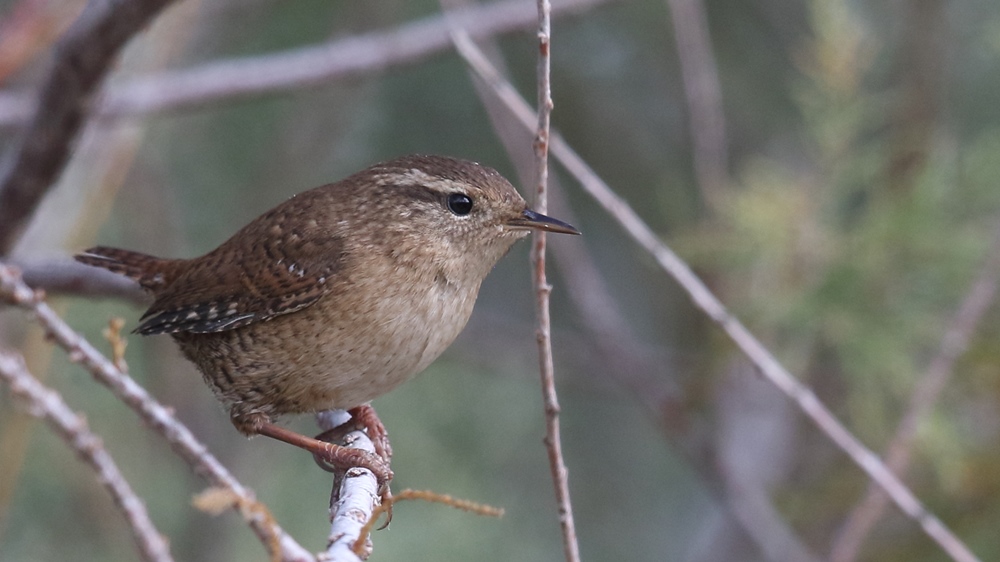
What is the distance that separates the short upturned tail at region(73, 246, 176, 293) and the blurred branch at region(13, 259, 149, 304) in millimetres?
51

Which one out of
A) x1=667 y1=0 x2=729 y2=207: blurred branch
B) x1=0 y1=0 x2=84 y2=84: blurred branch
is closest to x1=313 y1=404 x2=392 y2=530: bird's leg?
x1=0 y1=0 x2=84 y2=84: blurred branch

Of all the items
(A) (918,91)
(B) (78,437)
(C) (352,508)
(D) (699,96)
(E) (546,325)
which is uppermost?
(A) (918,91)

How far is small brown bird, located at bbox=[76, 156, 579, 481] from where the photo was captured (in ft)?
8.01

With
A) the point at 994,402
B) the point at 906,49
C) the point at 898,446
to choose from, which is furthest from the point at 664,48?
the point at 898,446

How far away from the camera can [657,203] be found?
5.65 meters

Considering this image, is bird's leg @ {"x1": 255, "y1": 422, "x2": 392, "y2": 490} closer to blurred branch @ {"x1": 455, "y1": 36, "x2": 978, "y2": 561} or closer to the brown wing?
the brown wing

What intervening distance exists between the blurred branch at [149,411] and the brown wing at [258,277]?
111 cm

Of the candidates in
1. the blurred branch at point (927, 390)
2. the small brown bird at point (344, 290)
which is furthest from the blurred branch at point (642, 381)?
the small brown bird at point (344, 290)

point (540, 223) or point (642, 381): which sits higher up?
point (642, 381)

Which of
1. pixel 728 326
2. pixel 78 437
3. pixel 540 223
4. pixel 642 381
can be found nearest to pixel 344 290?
pixel 540 223

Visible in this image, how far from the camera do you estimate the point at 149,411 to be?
140 centimetres

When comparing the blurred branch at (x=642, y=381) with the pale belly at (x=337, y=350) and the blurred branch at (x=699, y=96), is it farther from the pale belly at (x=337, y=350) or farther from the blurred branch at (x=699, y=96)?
the pale belly at (x=337, y=350)

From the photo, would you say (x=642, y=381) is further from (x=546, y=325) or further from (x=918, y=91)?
(x=546, y=325)

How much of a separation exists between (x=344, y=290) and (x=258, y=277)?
12.3 inches
